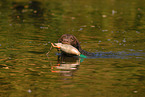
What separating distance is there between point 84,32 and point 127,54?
223 inches

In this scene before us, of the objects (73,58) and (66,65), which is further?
(73,58)

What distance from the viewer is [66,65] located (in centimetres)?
1194

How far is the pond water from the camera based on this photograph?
899 cm

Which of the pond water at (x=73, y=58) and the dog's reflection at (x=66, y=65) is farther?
the dog's reflection at (x=66, y=65)

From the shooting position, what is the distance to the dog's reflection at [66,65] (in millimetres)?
10841

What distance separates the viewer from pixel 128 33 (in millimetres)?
19031

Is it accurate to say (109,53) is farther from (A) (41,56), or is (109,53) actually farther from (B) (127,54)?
(A) (41,56)

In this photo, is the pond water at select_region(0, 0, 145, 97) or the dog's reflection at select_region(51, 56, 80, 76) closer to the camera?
the pond water at select_region(0, 0, 145, 97)

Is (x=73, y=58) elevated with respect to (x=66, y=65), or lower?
elevated

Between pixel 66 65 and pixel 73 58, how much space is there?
1353 millimetres

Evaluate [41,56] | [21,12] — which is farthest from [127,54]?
[21,12]

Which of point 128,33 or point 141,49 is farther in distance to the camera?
point 128,33

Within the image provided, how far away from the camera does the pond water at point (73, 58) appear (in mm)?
8992

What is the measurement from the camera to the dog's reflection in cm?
1084
